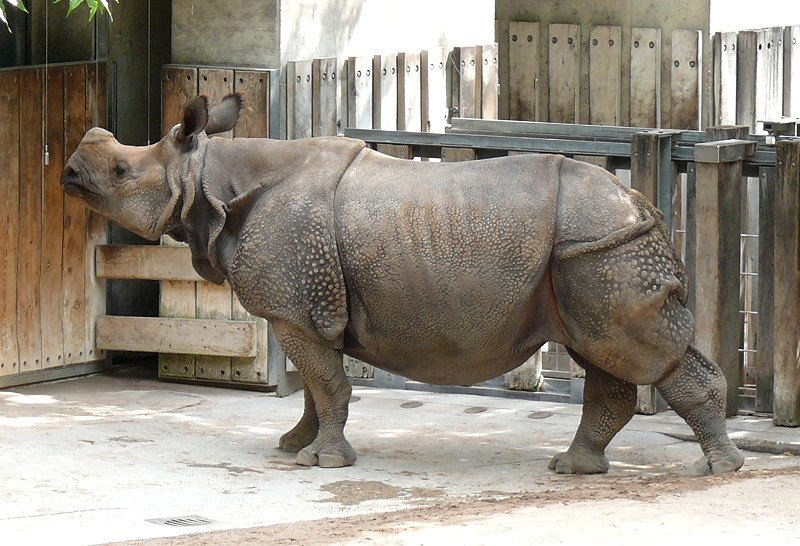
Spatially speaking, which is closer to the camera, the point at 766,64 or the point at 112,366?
the point at 112,366

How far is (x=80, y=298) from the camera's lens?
12195 millimetres

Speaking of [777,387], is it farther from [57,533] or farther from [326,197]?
[57,533]

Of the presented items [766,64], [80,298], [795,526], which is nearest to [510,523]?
[795,526]

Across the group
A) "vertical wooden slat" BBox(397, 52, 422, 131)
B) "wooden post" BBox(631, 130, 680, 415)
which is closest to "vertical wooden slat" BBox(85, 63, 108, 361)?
"vertical wooden slat" BBox(397, 52, 422, 131)

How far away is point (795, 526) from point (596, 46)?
30.9 ft

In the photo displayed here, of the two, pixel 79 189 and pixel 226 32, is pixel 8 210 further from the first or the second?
pixel 79 189

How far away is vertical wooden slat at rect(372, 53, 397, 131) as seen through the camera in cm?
1198

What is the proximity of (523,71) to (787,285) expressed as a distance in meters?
7.23

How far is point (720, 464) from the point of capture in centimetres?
884

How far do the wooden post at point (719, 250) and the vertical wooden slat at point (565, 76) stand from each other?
611cm

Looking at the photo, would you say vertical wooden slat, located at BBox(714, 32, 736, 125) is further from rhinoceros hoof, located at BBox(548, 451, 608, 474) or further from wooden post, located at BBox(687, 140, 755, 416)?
rhinoceros hoof, located at BBox(548, 451, 608, 474)

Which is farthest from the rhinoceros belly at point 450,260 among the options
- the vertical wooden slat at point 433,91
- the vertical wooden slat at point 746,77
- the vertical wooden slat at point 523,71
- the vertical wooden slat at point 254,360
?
the vertical wooden slat at point 523,71

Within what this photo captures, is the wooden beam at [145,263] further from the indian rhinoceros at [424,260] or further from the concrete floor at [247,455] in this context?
the indian rhinoceros at [424,260]

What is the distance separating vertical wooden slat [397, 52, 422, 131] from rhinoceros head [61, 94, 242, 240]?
3.01m
